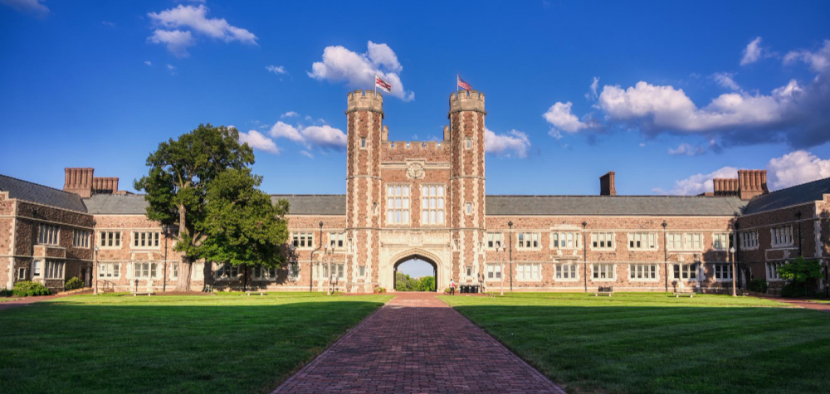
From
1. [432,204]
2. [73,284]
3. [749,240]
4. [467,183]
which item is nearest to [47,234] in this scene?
[73,284]

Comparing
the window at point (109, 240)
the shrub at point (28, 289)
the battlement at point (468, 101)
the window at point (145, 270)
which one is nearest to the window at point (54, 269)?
the shrub at point (28, 289)

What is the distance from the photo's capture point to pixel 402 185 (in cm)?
5219

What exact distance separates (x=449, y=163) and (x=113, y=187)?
109 feet

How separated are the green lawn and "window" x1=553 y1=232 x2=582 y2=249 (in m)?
33.0

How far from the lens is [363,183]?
168 ft

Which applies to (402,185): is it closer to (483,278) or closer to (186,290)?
(483,278)

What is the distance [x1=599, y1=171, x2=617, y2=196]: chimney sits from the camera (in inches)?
2394

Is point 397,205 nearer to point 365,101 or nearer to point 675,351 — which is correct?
point 365,101

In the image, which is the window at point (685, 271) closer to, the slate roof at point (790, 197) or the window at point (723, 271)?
the window at point (723, 271)

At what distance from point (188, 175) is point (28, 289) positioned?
525 inches

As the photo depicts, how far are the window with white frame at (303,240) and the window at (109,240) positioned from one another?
15349mm

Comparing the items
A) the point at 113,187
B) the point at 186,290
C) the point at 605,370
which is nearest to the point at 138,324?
the point at 605,370

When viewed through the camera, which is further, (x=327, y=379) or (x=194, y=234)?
(x=194, y=234)

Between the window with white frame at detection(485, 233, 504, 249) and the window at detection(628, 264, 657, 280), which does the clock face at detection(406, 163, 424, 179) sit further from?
the window at detection(628, 264, 657, 280)
